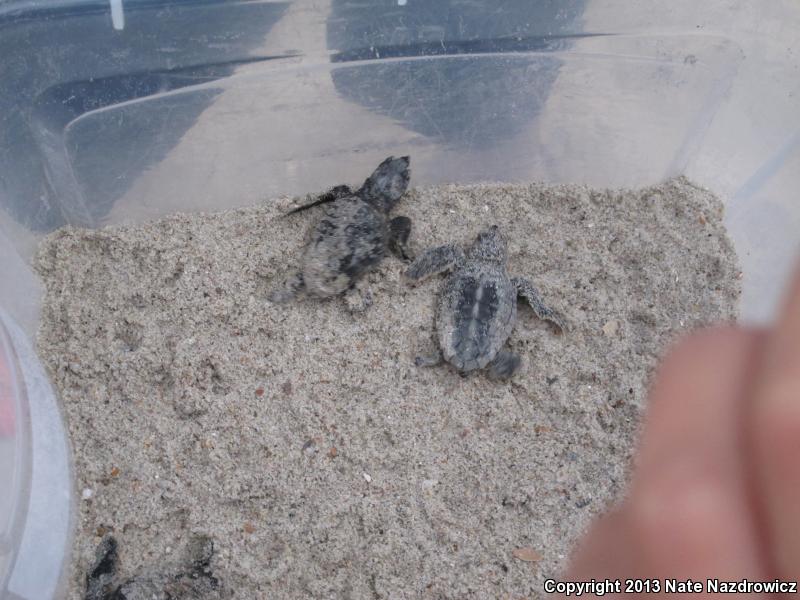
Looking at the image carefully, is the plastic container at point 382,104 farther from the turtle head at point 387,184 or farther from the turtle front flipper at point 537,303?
the turtle front flipper at point 537,303

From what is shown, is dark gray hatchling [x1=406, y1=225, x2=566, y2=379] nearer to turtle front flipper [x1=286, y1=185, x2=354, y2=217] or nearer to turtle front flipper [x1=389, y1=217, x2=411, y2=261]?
turtle front flipper [x1=389, y1=217, x2=411, y2=261]

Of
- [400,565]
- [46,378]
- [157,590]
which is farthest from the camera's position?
[46,378]

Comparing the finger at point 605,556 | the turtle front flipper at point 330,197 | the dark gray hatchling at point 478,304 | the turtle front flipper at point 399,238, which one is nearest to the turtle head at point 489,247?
the dark gray hatchling at point 478,304

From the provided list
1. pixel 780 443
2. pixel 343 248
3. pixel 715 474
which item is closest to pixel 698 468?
pixel 715 474

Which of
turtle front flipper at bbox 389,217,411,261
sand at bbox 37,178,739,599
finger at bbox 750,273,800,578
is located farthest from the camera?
turtle front flipper at bbox 389,217,411,261

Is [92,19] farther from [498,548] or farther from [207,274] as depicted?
[498,548]

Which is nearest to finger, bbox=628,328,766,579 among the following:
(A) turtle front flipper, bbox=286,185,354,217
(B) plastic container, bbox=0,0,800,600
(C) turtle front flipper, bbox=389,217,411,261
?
(B) plastic container, bbox=0,0,800,600

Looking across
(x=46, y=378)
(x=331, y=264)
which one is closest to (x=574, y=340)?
(x=331, y=264)

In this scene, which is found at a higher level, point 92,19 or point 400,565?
point 92,19
